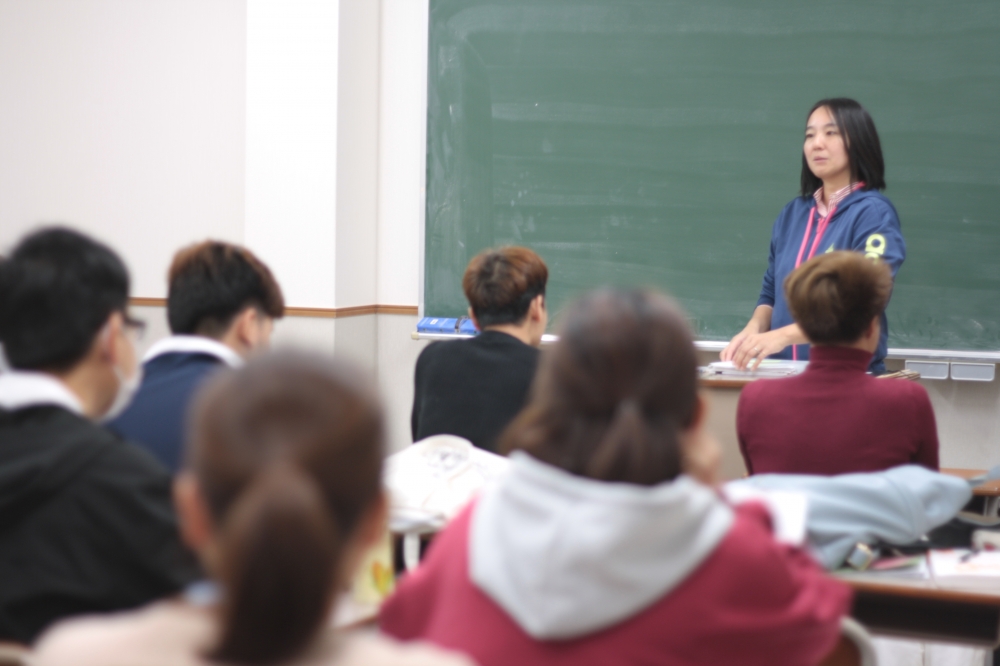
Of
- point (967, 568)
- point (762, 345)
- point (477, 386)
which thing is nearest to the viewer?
point (967, 568)

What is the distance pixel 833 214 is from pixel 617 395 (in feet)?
7.72

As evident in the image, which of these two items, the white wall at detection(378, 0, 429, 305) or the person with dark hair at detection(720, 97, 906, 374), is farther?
the white wall at detection(378, 0, 429, 305)

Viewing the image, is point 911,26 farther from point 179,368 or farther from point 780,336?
point 179,368

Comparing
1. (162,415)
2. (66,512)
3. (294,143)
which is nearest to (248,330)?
(162,415)

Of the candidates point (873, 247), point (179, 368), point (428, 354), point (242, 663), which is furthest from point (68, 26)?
point (242, 663)

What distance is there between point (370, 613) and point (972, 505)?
185 centimetres

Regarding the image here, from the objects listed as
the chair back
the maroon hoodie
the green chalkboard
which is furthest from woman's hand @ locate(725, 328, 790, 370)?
the chair back

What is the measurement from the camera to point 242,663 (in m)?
0.71

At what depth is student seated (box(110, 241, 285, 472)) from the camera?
1891 millimetres

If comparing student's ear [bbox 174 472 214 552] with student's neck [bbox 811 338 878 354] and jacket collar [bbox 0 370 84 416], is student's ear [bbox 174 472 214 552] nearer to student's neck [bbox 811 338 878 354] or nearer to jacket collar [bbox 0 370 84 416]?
jacket collar [bbox 0 370 84 416]

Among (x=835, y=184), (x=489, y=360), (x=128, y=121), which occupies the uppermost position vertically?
(x=128, y=121)

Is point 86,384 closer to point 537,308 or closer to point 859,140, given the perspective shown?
point 537,308

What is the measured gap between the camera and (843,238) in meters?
3.06

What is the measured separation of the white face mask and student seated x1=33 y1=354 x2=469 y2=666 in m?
0.91
